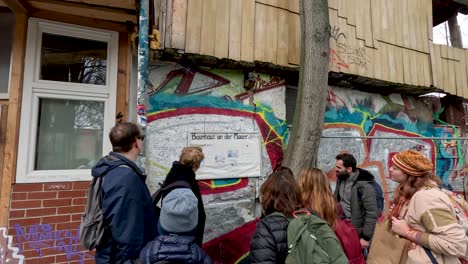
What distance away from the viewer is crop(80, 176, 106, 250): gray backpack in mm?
1835

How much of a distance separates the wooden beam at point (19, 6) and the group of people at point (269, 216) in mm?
1977

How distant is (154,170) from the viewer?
11.6 ft

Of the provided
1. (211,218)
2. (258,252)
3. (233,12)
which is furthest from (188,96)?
(258,252)

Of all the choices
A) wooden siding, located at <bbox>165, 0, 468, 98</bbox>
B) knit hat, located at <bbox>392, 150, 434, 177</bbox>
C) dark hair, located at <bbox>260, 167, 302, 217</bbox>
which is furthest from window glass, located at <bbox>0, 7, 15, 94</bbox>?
knit hat, located at <bbox>392, 150, 434, 177</bbox>

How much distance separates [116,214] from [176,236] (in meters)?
0.42

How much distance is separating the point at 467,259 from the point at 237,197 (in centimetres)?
264

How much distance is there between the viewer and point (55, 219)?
2922 millimetres

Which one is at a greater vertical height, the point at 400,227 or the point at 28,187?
the point at 28,187

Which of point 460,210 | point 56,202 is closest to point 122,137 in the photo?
point 56,202

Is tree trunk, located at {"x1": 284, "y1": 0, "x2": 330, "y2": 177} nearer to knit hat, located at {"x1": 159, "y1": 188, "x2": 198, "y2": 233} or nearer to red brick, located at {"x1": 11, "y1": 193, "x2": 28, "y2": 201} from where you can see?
knit hat, located at {"x1": 159, "y1": 188, "x2": 198, "y2": 233}

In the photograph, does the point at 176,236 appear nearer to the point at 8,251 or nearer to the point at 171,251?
the point at 171,251

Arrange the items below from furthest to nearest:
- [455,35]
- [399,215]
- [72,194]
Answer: [455,35] → [72,194] → [399,215]

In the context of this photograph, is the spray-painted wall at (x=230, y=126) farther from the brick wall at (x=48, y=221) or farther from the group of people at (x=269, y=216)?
the group of people at (x=269, y=216)

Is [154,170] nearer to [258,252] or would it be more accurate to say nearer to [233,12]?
[258,252]
